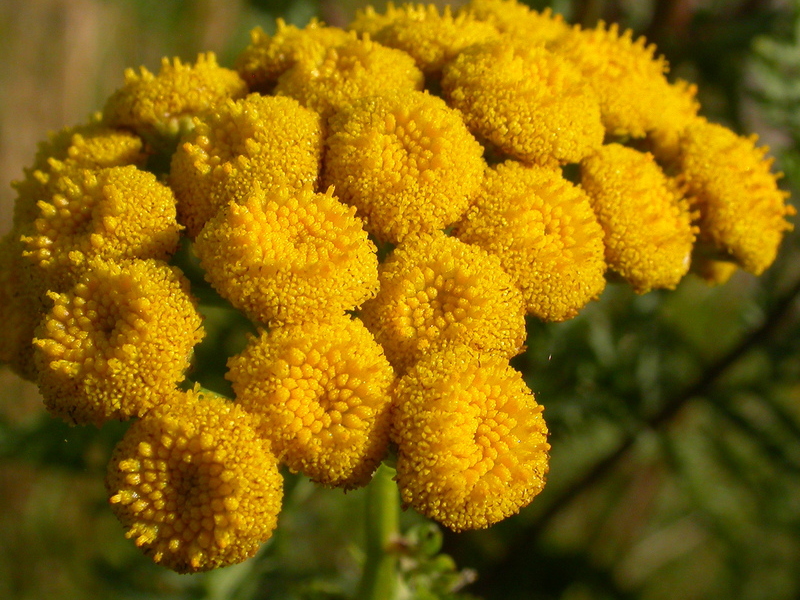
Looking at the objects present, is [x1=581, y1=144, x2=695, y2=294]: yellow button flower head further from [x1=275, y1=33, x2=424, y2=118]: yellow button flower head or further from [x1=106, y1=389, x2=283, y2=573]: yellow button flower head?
[x1=106, y1=389, x2=283, y2=573]: yellow button flower head

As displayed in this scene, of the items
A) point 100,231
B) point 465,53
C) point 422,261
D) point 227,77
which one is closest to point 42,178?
point 100,231

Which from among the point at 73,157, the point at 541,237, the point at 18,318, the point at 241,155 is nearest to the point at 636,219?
the point at 541,237

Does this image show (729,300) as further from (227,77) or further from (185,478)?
(185,478)

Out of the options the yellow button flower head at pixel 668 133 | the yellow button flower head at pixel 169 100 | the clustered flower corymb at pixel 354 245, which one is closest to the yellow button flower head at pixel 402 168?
the clustered flower corymb at pixel 354 245

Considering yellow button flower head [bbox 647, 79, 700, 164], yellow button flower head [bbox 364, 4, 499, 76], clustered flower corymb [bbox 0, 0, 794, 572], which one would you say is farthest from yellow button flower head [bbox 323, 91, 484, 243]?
yellow button flower head [bbox 647, 79, 700, 164]

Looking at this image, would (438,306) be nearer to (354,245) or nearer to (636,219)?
(354,245)
